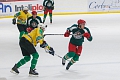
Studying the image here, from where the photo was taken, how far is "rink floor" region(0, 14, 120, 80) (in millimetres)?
5293

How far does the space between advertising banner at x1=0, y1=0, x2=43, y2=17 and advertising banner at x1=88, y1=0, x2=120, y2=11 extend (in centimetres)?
214

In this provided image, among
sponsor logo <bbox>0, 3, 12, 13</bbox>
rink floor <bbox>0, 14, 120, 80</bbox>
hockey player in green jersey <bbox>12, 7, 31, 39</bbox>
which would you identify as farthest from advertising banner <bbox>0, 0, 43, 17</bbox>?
hockey player in green jersey <bbox>12, 7, 31, 39</bbox>

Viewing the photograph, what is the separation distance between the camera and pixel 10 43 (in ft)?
27.3

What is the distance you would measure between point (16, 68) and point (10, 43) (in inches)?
124

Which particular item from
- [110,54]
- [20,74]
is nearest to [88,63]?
[110,54]

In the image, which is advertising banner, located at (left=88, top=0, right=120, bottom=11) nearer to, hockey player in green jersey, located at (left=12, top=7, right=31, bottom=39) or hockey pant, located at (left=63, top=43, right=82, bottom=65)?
hockey player in green jersey, located at (left=12, top=7, right=31, bottom=39)

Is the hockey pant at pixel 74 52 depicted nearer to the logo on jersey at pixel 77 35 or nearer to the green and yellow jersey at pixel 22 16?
the logo on jersey at pixel 77 35

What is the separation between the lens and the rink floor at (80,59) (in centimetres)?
529

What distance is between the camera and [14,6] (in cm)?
1260

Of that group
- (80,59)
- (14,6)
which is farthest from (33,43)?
(14,6)

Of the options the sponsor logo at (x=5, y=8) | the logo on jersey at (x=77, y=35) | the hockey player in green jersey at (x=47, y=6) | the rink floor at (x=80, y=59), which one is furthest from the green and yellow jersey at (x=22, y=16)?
the sponsor logo at (x=5, y=8)

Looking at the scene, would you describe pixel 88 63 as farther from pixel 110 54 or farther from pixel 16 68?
pixel 16 68

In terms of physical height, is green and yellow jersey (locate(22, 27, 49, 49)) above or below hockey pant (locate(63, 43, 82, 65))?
above

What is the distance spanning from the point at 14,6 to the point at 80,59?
21.9ft
